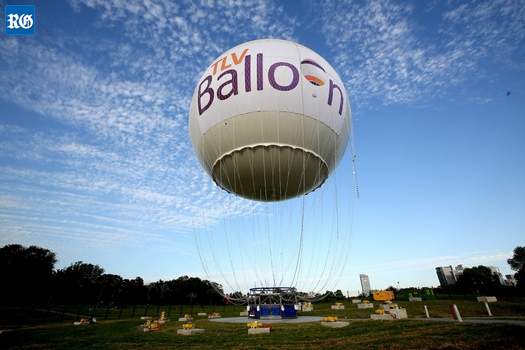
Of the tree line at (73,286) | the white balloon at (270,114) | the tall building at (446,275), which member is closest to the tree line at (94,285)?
the tree line at (73,286)

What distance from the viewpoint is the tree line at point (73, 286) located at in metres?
66.4

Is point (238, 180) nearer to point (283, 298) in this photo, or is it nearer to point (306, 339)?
point (306, 339)

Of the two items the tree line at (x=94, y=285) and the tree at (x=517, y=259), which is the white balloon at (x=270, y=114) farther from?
the tree at (x=517, y=259)

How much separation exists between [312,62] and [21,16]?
16388 millimetres

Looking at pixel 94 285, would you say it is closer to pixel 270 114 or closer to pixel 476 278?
pixel 270 114

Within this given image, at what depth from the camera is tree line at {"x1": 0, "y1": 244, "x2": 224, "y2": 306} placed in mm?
66438

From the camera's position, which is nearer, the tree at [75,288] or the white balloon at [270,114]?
the white balloon at [270,114]

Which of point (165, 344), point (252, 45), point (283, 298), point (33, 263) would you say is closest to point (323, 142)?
point (252, 45)

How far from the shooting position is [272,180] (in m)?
14.5

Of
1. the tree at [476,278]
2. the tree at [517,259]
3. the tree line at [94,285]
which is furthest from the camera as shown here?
the tree at [517,259]

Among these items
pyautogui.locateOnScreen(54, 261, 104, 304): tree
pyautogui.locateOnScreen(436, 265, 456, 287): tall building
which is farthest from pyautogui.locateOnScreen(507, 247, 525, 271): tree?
pyautogui.locateOnScreen(54, 261, 104, 304): tree

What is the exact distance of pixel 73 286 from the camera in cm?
8650

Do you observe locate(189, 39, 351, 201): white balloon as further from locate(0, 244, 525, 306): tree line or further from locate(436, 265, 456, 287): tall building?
A: locate(436, 265, 456, 287): tall building

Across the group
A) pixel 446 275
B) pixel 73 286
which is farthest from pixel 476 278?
pixel 73 286
